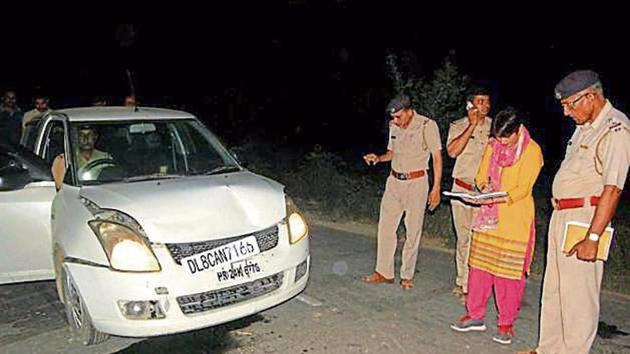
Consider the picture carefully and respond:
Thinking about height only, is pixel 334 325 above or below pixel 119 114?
below

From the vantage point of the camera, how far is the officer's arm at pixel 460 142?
5270mm

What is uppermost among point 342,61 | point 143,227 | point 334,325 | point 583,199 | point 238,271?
point 342,61

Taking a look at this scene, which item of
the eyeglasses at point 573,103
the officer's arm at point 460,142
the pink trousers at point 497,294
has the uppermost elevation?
the eyeglasses at point 573,103

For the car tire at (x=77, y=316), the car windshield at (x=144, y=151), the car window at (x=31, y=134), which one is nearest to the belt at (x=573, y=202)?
the car windshield at (x=144, y=151)

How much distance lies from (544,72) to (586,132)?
14.2 meters

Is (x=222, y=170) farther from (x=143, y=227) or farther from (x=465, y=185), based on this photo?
(x=465, y=185)

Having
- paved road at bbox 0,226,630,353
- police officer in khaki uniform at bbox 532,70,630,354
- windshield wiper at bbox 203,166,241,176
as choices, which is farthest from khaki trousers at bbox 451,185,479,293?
windshield wiper at bbox 203,166,241,176

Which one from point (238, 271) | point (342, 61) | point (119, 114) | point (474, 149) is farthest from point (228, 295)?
point (342, 61)

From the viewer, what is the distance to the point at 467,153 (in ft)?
17.7

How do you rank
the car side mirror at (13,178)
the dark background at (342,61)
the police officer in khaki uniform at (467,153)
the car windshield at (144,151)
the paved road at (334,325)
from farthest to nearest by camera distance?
the dark background at (342,61) < the police officer in khaki uniform at (467,153) < the car windshield at (144,151) < the car side mirror at (13,178) < the paved road at (334,325)

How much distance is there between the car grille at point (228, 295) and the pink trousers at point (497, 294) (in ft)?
4.52

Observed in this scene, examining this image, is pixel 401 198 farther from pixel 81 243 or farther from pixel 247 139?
pixel 247 139

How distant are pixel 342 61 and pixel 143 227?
15.0 m

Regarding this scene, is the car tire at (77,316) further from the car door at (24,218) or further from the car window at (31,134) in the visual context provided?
the car window at (31,134)
